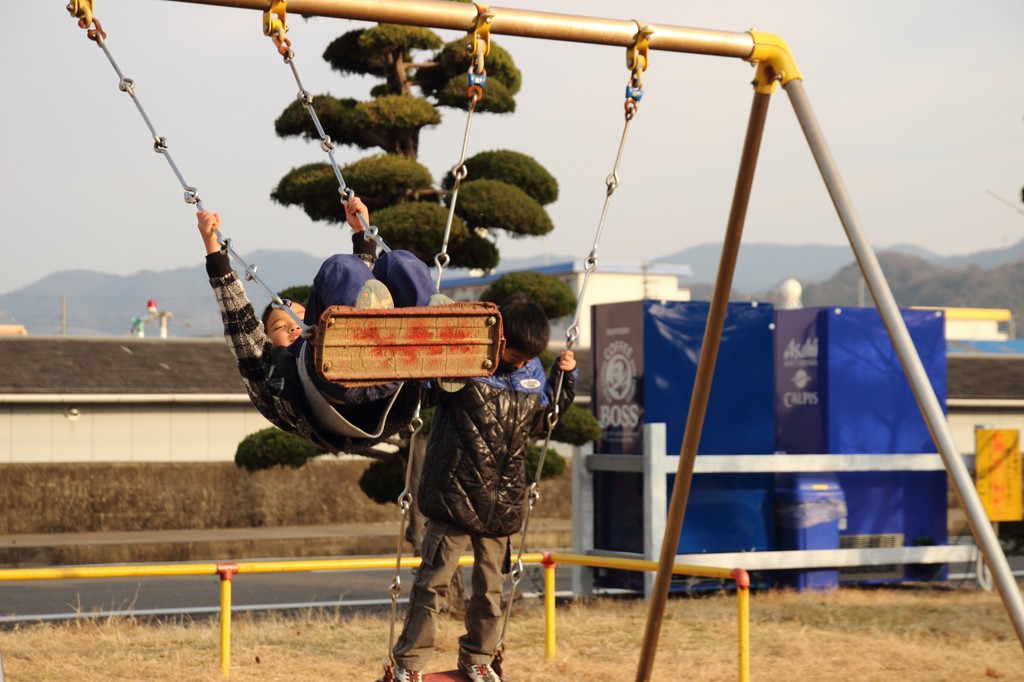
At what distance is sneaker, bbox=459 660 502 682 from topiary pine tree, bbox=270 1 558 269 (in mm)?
4661

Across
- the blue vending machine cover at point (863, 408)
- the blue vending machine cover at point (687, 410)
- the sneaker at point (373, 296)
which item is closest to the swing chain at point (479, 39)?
the sneaker at point (373, 296)

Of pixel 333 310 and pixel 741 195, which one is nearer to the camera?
pixel 333 310

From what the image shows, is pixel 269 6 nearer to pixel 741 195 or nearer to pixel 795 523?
pixel 741 195

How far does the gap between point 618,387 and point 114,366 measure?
1245 cm

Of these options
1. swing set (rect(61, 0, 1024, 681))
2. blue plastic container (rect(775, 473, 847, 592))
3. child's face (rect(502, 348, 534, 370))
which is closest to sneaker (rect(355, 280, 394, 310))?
swing set (rect(61, 0, 1024, 681))

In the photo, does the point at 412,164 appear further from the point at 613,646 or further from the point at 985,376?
the point at 985,376

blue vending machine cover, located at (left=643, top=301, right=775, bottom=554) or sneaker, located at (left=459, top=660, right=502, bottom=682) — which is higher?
blue vending machine cover, located at (left=643, top=301, right=775, bottom=554)

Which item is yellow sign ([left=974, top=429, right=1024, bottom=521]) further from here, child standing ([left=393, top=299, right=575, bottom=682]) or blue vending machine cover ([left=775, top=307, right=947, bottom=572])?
child standing ([left=393, top=299, right=575, bottom=682])

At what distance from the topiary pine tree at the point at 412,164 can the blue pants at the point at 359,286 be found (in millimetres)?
5209

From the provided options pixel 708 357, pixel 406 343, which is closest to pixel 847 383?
pixel 708 357

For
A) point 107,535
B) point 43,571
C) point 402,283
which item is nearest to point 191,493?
point 107,535

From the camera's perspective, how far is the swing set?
4.46 meters

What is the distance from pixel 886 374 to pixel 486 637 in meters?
6.99

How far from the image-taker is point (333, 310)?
14.2ft
